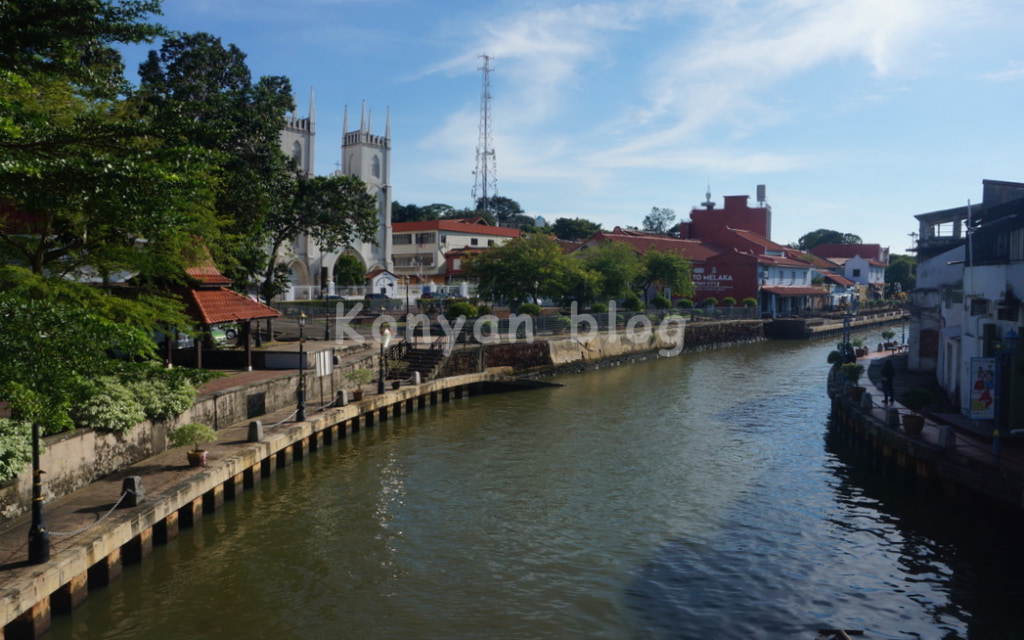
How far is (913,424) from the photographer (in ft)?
68.0

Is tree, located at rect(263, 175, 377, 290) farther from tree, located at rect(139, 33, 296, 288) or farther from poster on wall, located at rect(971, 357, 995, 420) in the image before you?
poster on wall, located at rect(971, 357, 995, 420)

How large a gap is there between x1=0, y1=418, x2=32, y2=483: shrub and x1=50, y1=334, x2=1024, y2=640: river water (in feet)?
8.65

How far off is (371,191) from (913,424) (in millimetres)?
70827

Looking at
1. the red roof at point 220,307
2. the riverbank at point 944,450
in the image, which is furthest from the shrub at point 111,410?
the riverbank at point 944,450

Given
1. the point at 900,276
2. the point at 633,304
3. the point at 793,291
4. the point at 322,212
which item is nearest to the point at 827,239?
the point at 900,276

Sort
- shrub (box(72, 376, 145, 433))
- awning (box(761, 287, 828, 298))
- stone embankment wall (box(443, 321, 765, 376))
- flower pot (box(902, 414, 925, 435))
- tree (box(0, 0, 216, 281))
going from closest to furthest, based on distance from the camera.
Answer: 1. tree (box(0, 0, 216, 281))
2. shrub (box(72, 376, 145, 433))
3. flower pot (box(902, 414, 925, 435))
4. stone embankment wall (box(443, 321, 765, 376))
5. awning (box(761, 287, 828, 298))

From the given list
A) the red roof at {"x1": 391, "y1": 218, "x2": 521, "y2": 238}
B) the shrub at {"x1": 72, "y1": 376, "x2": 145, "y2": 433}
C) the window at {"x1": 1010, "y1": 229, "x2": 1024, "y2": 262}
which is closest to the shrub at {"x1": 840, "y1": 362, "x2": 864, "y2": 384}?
the window at {"x1": 1010, "y1": 229, "x2": 1024, "y2": 262}

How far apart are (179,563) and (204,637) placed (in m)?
3.35

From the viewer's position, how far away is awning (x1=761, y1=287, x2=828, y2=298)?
3061 inches

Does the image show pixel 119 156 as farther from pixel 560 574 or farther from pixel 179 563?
pixel 560 574

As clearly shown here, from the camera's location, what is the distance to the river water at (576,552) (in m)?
12.9

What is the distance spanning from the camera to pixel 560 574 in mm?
14742

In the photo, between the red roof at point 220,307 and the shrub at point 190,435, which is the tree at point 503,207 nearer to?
the red roof at point 220,307

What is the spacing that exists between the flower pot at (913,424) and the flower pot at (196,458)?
60.2 feet
